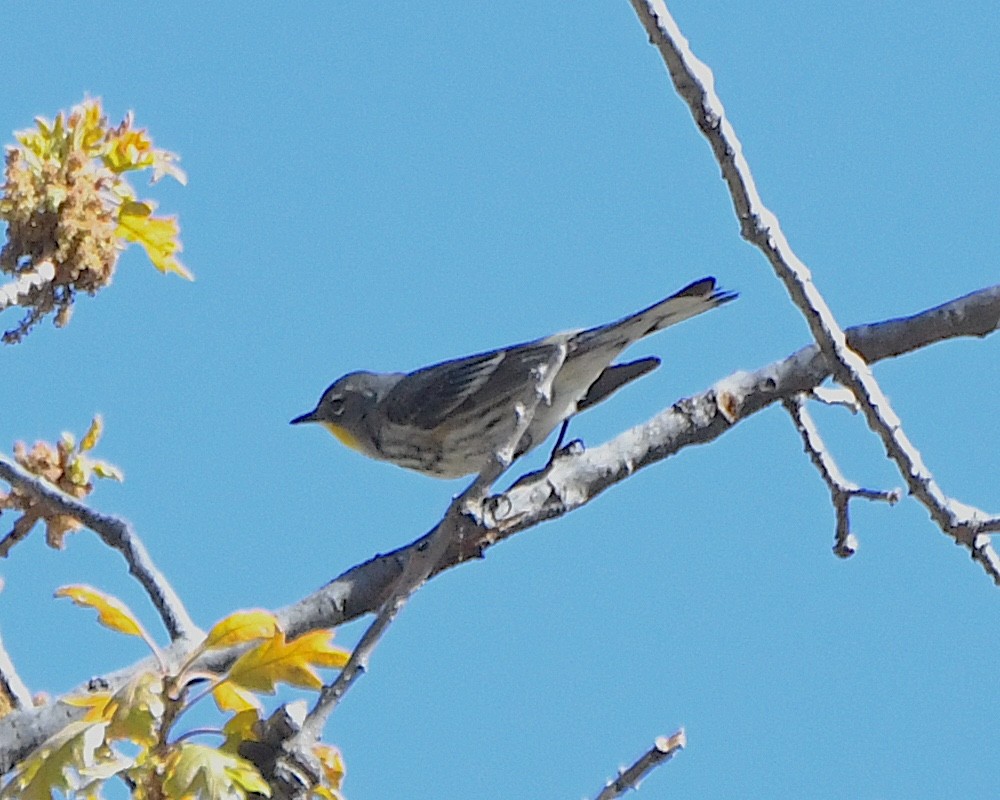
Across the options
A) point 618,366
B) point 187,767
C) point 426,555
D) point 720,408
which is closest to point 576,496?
point 720,408

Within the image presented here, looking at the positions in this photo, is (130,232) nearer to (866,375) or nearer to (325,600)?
(325,600)

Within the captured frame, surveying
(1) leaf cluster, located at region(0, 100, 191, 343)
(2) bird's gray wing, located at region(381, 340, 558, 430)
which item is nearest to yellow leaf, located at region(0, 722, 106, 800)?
(1) leaf cluster, located at region(0, 100, 191, 343)

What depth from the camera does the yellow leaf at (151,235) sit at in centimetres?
484

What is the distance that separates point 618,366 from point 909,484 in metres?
3.30

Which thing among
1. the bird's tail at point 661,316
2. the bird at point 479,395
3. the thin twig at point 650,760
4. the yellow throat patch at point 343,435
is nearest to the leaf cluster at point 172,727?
the thin twig at point 650,760

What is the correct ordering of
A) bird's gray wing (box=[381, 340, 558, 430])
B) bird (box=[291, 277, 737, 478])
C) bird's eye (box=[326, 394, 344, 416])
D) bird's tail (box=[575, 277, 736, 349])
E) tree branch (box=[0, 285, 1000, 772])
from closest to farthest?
tree branch (box=[0, 285, 1000, 772]), bird's tail (box=[575, 277, 736, 349]), bird (box=[291, 277, 737, 478]), bird's gray wing (box=[381, 340, 558, 430]), bird's eye (box=[326, 394, 344, 416])

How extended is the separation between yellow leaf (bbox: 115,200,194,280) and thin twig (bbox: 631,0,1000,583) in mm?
2132

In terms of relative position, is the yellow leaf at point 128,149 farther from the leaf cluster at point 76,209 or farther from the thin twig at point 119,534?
the thin twig at point 119,534

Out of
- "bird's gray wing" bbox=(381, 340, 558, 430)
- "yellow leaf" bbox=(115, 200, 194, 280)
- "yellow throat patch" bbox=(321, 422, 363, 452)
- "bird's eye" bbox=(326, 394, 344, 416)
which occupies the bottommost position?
"yellow leaf" bbox=(115, 200, 194, 280)

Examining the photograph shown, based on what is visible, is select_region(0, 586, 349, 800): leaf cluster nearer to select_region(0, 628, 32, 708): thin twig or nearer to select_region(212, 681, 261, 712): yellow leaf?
select_region(212, 681, 261, 712): yellow leaf

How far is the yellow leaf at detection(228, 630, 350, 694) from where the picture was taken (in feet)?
10.9

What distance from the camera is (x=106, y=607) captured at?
345 cm

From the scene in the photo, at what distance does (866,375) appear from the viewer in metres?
3.56

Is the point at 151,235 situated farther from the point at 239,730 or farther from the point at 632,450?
the point at 239,730
